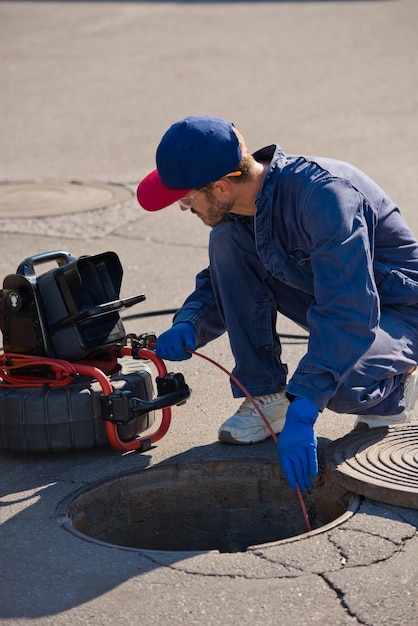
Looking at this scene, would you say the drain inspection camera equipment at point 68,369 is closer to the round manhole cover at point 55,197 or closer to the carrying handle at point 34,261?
the carrying handle at point 34,261

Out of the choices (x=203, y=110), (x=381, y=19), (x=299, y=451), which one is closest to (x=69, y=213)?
(x=203, y=110)

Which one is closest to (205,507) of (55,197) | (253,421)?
(253,421)

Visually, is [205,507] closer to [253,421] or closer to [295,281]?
[253,421]

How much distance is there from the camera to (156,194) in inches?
137

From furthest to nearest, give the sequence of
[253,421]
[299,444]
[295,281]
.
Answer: [253,421] → [295,281] → [299,444]

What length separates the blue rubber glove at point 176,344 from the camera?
384cm

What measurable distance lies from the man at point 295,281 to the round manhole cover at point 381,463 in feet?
0.31

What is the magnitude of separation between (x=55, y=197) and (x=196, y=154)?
4238 mm

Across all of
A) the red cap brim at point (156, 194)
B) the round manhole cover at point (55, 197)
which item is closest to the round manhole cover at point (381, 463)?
the red cap brim at point (156, 194)

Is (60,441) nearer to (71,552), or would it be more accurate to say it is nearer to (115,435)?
(115,435)

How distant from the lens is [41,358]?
12.4ft

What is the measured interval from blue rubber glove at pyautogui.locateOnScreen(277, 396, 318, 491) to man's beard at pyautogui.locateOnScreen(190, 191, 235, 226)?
70 cm

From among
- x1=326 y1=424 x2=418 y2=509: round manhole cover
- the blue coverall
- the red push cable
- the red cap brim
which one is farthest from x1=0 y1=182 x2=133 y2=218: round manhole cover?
x1=326 y1=424 x2=418 y2=509: round manhole cover

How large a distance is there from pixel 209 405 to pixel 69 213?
3.05m
